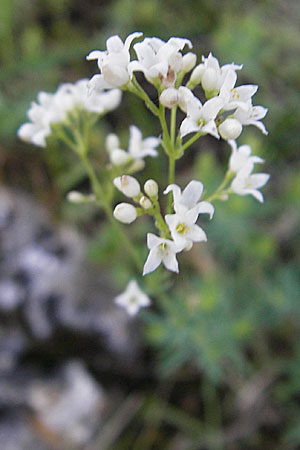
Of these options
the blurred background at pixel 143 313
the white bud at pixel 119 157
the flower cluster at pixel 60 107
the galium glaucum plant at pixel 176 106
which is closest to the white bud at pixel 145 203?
the galium glaucum plant at pixel 176 106

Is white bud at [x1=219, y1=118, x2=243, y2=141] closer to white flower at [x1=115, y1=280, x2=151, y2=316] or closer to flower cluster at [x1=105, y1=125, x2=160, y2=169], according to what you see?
flower cluster at [x1=105, y1=125, x2=160, y2=169]

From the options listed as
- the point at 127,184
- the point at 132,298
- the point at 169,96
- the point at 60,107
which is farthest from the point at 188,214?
the point at 60,107

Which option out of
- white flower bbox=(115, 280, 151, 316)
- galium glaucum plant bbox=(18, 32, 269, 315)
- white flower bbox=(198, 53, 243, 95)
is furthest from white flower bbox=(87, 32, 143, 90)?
white flower bbox=(115, 280, 151, 316)

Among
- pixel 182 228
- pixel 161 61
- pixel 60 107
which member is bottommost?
pixel 182 228

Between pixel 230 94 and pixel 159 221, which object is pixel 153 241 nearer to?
pixel 159 221

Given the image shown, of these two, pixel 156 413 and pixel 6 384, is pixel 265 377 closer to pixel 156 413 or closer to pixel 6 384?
pixel 156 413

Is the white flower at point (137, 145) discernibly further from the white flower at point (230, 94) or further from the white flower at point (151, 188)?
the white flower at point (230, 94)

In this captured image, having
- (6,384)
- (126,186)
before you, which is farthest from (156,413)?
(126,186)
